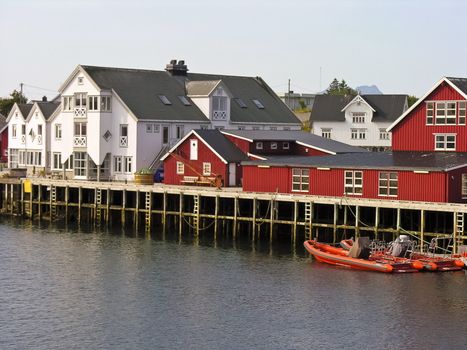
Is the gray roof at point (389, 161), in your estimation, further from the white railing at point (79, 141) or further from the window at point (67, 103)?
the window at point (67, 103)

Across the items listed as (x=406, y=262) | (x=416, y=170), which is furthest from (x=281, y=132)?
(x=406, y=262)

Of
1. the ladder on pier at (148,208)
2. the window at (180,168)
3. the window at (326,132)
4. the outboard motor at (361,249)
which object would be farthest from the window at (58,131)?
the outboard motor at (361,249)

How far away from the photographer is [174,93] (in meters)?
95.9

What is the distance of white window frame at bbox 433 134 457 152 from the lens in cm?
7244

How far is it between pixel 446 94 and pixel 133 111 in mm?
27342

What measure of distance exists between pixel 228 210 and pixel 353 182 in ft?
40.1

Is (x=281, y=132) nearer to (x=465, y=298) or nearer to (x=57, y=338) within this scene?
(x=465, y=298)

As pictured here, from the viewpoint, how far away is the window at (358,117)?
399 ft

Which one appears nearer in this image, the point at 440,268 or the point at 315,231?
the point at 440,268

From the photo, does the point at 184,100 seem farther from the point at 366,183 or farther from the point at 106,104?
the point at 366,183

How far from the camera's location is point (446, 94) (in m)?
72.6

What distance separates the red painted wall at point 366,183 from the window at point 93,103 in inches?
791

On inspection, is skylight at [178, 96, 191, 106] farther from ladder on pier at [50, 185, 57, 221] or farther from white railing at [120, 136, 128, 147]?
ladder on pier at [50, 185, 57, 221]

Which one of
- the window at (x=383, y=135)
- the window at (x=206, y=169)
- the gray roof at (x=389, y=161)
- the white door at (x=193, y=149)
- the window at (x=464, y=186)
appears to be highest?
the window at (x=383, y=135)
